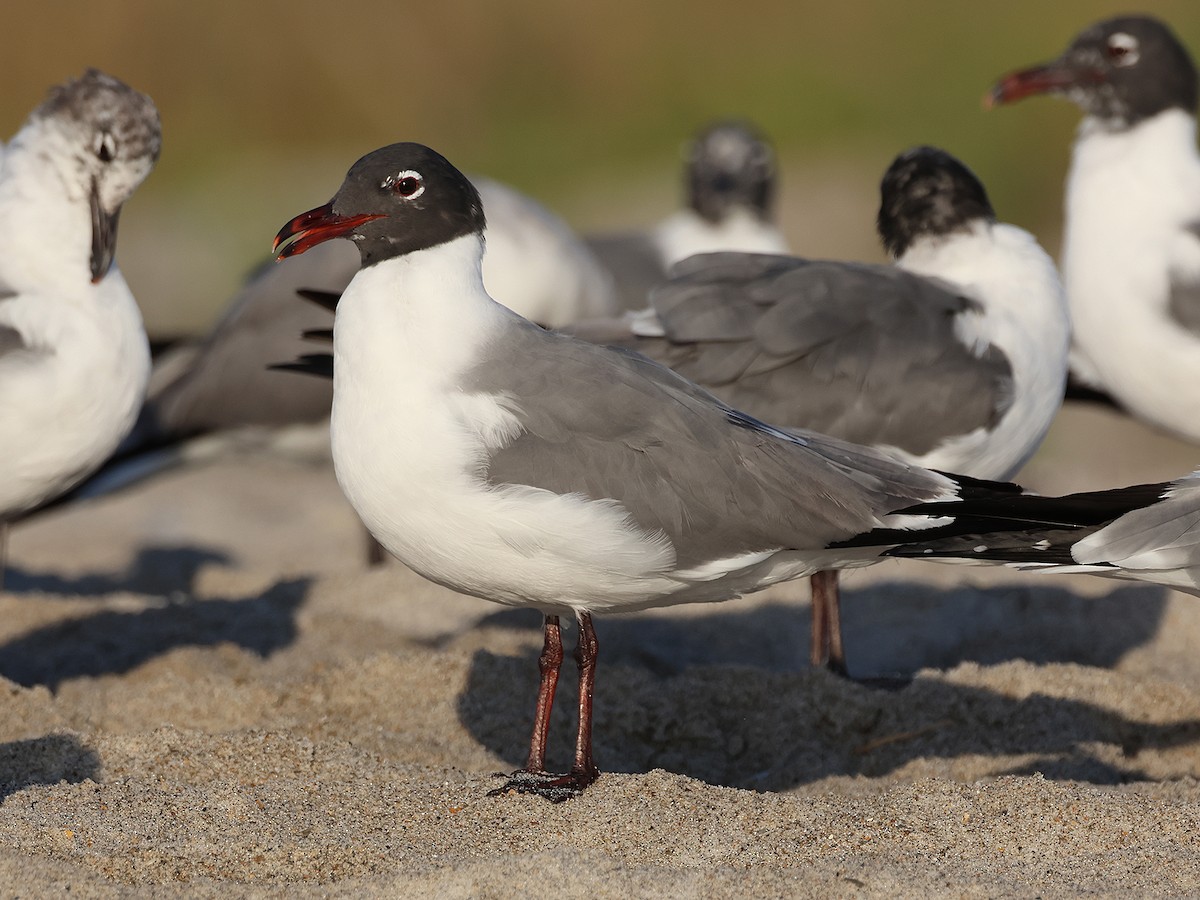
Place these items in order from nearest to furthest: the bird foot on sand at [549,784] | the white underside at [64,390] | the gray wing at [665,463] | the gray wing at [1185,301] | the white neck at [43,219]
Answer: the bird foot on sand at [549,784] < the gray wing at [665,463] < the white underside at [64,390] < the white neck at [43,219] < the gray wing at [1185,301]

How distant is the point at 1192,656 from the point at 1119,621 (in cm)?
28

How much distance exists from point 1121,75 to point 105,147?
414 cm

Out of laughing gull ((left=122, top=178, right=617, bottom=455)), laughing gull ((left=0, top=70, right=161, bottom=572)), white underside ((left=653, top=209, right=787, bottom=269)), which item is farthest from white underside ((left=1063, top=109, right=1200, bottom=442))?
laughing gull ((left=0, top=70, right=161, bottom=572))

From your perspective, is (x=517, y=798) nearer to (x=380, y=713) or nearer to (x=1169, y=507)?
(x=380, y=713)

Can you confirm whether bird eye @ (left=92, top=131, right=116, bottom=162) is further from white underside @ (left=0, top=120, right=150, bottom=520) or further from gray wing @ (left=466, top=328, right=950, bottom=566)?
gray wing @ (left=466, top=328, right=950, bottom=566)

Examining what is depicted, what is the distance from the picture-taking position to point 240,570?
714cm

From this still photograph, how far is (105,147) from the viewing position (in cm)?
516

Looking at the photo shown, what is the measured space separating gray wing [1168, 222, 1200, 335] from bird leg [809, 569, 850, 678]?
2.03 m

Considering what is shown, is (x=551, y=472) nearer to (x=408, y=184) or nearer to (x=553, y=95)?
(x=408, y=184)

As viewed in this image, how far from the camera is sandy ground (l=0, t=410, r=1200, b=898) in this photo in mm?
3322

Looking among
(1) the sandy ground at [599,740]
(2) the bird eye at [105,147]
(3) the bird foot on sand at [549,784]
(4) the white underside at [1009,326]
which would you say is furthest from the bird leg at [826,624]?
(2) the bird eye at [105,147]

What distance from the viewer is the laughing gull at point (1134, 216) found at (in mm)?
6445

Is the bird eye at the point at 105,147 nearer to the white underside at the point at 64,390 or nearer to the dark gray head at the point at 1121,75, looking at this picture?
the white underside at the point at 64,390

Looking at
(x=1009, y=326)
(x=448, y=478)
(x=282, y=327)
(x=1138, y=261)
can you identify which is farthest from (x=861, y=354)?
(x=282, y=327)
